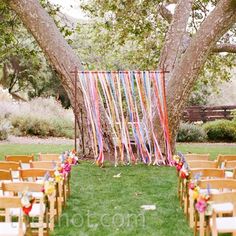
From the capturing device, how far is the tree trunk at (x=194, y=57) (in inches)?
497

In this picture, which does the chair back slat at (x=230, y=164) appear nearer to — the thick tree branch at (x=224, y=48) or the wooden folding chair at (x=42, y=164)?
the wooden folding chair at (x=42, y=164)

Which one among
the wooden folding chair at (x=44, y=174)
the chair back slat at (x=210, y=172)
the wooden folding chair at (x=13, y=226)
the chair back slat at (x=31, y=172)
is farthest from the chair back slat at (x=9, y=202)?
the chair back slat at (x=210, y=172)

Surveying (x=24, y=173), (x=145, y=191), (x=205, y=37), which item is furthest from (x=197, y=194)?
(x=205, y=37)

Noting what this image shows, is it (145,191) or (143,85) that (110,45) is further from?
(145,191)

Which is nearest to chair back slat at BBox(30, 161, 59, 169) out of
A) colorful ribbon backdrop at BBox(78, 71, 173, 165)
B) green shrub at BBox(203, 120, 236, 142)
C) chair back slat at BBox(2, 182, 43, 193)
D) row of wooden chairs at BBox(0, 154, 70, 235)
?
row of wooden chairs at BBox(0, 154, 70, 235)

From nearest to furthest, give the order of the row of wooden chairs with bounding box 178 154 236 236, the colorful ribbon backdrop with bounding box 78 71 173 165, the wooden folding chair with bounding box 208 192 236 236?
the wooden folding chair with bounding box 208 192 236 236 < the row of wooden chairs with bounding box 178 154 236 236 < the colorful ribbon backdrop with bounding box 78 71 173 165

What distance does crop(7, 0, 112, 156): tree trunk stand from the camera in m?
13.0

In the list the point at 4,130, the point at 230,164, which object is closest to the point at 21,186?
the point at 230,164

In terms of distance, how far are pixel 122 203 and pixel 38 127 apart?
44.2ft

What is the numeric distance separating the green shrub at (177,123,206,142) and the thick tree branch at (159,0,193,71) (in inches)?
317

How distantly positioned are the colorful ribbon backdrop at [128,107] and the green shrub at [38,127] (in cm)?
899

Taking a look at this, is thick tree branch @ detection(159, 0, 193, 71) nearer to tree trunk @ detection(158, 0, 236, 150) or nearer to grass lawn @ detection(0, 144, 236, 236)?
tree trunk @ detection(158, 0, 236, 150)

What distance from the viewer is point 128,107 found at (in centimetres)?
1207

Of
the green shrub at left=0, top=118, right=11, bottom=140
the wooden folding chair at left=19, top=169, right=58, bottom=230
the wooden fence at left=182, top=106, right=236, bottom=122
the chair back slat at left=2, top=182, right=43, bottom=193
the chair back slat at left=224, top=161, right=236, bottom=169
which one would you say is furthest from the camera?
the wooden fence at left=182, top=106, right=236, bottom=122
